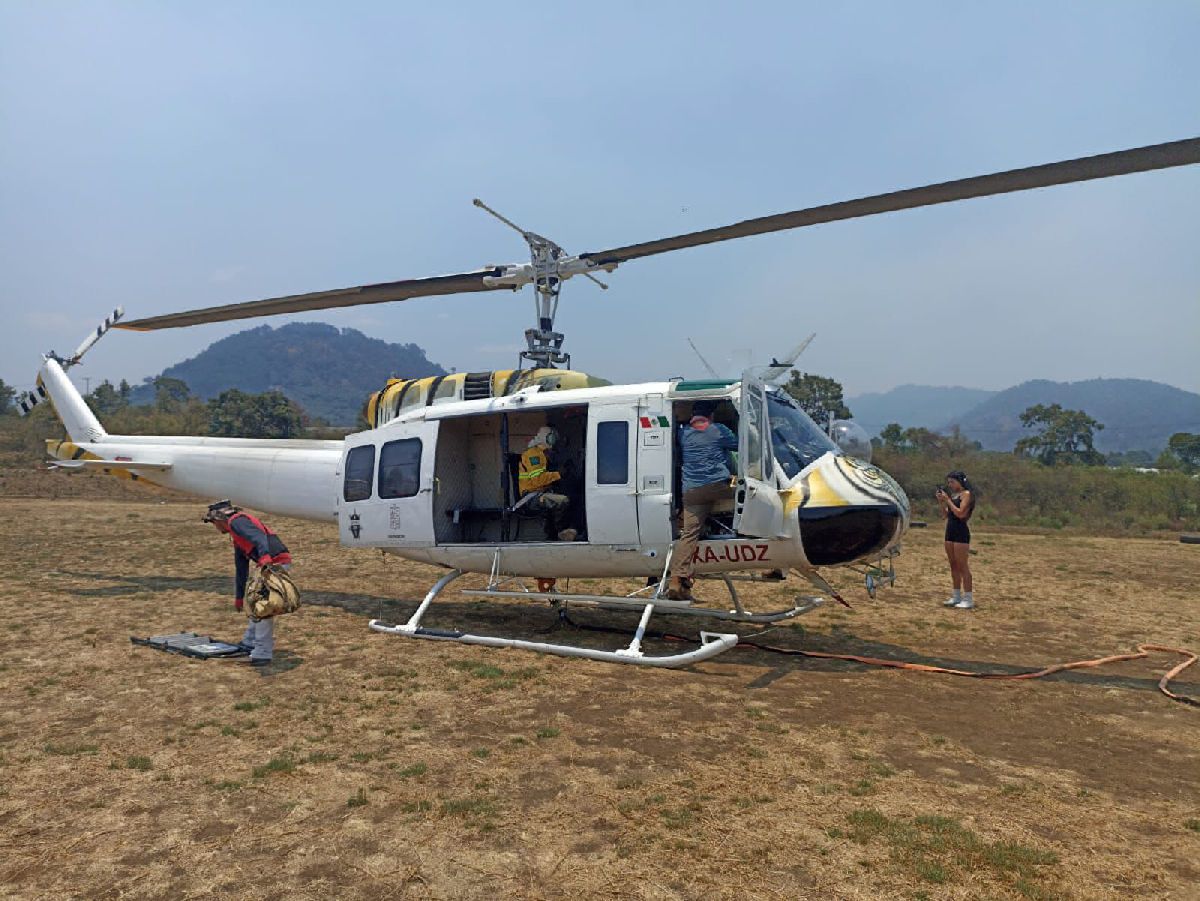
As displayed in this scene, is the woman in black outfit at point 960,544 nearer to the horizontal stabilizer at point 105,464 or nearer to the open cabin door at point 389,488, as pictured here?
the open cabin door at point 389,488

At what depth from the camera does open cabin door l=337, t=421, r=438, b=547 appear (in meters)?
8.69

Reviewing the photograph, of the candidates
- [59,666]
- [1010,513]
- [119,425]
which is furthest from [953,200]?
[119,425]

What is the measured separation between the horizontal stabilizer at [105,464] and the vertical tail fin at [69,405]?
0.48 meters

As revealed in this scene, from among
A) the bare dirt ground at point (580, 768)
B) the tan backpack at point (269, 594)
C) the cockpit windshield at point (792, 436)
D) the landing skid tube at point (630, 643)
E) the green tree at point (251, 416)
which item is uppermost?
the green tree at point (251, 416)

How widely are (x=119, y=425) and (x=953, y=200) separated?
47.8 metres

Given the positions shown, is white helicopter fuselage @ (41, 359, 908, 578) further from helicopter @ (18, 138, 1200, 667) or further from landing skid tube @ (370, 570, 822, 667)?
landing skid tube @ (370, 570, 822, 667)

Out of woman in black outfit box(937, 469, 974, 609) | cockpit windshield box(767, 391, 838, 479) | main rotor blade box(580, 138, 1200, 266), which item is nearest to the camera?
main rotor blade box(580, 138, 1200, 266)

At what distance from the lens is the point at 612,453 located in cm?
770

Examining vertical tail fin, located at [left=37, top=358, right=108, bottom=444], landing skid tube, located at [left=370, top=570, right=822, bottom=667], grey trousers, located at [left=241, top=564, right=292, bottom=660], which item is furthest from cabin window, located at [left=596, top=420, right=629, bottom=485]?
vertical tail fin, located at [left=37, top=358, right=108, bottom=444]

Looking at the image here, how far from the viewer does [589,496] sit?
305 inches

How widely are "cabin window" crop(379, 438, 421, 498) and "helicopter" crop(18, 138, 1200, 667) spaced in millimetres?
23

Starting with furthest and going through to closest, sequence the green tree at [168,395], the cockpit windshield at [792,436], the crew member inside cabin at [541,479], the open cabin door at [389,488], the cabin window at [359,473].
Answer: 1. the green tree at [168,395]
2. the cabin window at [359,473]
3. the open cabin door at [389,488]
4. the crew member inside cabin at [541,479]
5. the cockpit windshield at [792,436]

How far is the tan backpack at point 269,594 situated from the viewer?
6883mm

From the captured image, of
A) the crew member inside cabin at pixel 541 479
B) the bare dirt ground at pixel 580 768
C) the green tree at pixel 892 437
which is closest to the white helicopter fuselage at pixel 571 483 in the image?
the crew member inside cabin at pixel 541 479
